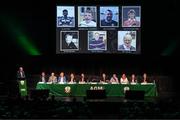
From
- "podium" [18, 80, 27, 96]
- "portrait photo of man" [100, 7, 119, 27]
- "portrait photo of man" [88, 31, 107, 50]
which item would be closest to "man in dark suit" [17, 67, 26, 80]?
"podium" [18, 80, 27, 96]

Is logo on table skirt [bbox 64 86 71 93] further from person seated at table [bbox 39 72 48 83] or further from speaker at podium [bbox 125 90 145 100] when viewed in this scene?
speaker at podium [bbox 125 90 145 100]

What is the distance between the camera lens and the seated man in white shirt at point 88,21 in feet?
62.3

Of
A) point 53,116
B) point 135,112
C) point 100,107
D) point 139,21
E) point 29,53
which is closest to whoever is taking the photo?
point 53,116

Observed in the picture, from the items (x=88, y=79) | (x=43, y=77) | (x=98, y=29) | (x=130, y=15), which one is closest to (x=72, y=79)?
(x=43, y=77)

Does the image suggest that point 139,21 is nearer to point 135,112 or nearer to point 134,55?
point 134,55

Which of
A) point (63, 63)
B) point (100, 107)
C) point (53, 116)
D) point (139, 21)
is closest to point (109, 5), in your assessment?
point (139, 21)

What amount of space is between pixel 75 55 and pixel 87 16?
5.57 ft

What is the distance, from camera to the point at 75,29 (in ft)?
62.6

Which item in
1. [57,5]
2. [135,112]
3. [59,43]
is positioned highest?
[57,5]

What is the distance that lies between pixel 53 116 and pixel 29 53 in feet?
39.1

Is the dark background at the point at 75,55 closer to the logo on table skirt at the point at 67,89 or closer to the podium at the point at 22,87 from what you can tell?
the podium at the point at 22,87

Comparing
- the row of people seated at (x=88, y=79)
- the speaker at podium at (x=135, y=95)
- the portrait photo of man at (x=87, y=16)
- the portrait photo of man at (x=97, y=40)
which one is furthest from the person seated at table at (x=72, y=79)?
the speaker at podium at (x=135, y=95)

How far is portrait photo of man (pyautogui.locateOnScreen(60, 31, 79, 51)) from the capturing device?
19.1m

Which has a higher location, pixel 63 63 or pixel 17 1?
pixel 17 1
